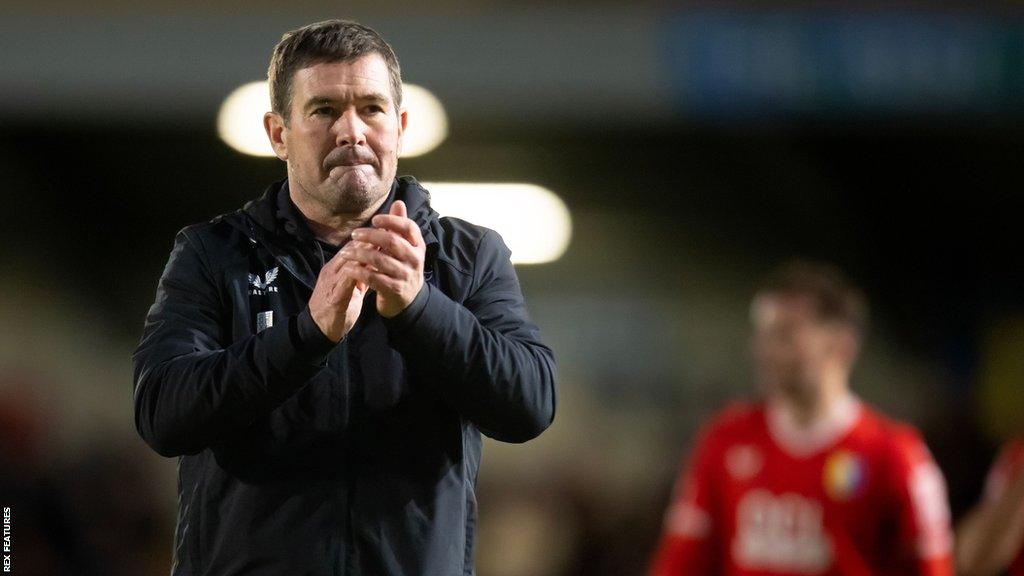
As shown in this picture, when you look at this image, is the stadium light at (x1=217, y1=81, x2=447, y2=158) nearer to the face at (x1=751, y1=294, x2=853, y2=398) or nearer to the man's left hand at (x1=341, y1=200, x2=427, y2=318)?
the face at (x1=751, y1=294, x2=853, y2=398)

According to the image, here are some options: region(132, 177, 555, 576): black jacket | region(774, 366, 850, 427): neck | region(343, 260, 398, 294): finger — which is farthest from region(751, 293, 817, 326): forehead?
region(343, 260, 398, 294): finger

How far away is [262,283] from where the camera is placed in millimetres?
1629

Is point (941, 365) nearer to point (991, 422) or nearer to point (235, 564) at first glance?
point (991, 422)

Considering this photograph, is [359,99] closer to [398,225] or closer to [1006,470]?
[398,225]

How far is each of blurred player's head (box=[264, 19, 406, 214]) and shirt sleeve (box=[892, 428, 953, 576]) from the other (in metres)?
2.17

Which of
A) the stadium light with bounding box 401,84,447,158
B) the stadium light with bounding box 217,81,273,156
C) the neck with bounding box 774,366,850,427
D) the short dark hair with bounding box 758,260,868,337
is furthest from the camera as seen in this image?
the stadium light with bounding box 401,84,447,158

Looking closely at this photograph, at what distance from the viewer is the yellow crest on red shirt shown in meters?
3.41

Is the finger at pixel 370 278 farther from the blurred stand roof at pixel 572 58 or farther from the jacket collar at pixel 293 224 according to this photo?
the blurred stand roof at pixel 572 58

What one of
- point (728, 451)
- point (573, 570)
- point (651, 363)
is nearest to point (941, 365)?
point (651, 363)

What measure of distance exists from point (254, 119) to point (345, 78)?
16.1 feet

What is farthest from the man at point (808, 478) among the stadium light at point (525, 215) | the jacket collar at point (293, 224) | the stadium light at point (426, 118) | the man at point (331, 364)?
the stadium light at point (525, 215)

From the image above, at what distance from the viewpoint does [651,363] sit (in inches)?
292

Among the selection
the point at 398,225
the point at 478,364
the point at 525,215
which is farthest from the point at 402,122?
the point at 525,215

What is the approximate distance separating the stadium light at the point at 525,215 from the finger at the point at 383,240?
5.51 metres
